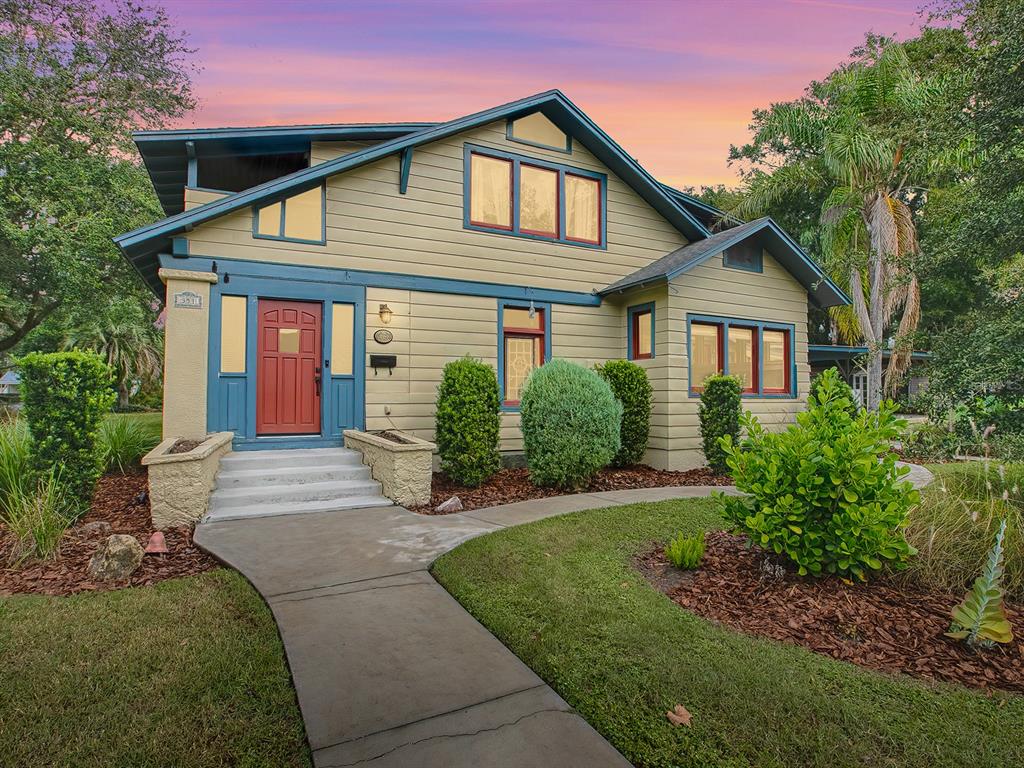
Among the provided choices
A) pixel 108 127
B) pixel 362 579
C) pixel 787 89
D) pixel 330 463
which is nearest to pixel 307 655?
pixel 362 579

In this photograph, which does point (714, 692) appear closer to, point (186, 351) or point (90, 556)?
point (90, 556)

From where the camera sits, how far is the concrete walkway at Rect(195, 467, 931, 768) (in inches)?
84.0

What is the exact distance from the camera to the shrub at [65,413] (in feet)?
17.2

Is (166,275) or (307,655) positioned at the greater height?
(166,275)

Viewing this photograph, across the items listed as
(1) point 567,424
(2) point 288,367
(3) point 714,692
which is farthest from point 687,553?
(2) point 288,367

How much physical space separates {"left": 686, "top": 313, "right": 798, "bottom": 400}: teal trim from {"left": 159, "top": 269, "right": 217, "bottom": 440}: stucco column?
7.73 meters

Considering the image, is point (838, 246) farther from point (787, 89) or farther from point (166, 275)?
point (166, 275)

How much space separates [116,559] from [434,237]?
21.4 ft

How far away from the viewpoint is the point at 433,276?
29.9ft

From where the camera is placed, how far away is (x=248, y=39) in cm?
930

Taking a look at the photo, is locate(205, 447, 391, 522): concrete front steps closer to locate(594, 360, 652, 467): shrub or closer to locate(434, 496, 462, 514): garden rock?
locate(434, 496, 462, 514): garden rock

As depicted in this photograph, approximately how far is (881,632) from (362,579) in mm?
3381

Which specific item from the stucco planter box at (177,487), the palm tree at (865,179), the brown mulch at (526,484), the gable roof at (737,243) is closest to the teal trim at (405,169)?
the gable roof at (737,243)

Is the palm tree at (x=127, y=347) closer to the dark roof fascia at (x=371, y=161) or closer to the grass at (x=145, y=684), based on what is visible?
the dark roof fascia at (x=371, y=161)
